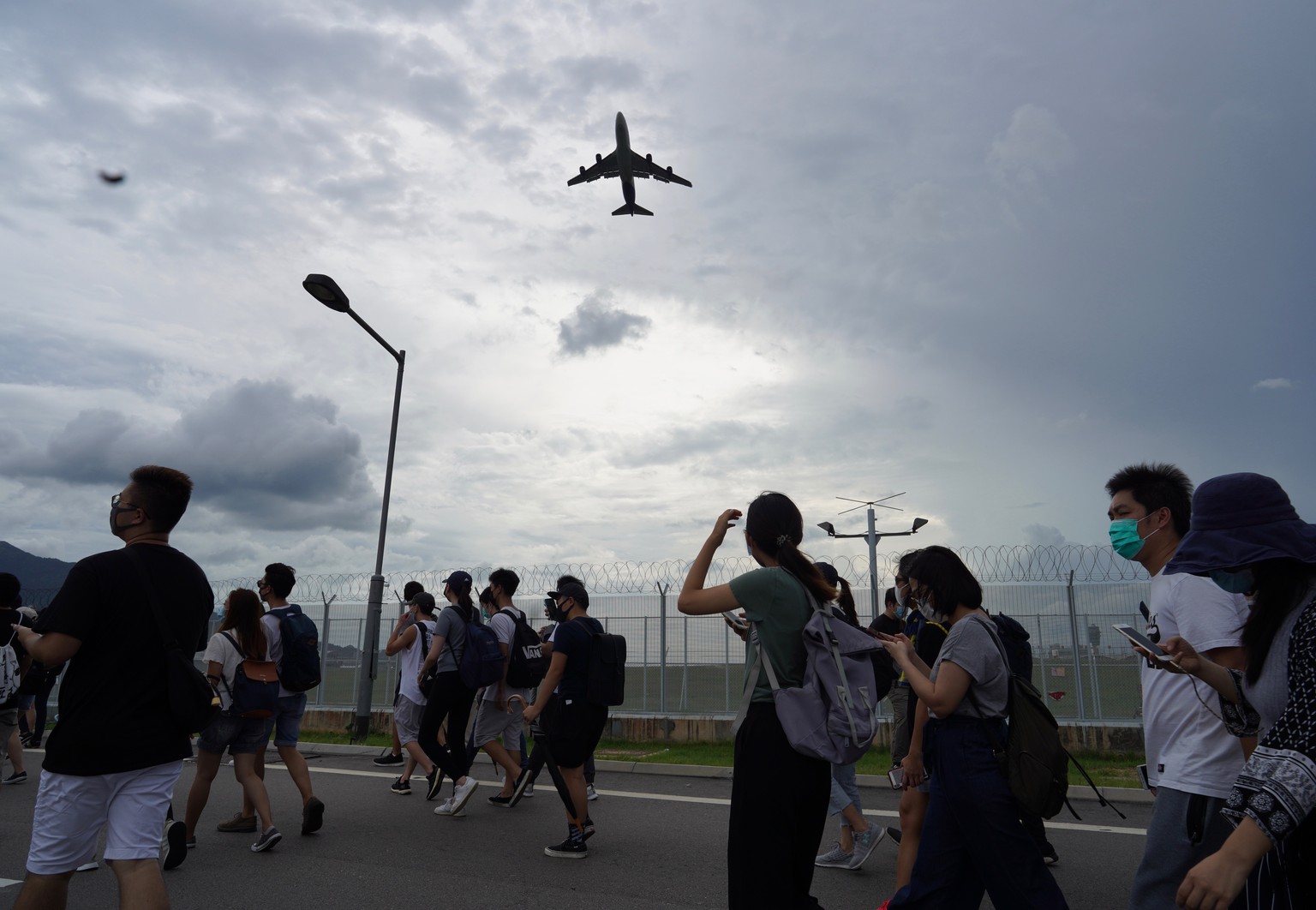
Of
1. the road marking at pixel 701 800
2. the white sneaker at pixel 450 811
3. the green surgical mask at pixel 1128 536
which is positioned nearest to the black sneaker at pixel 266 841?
the white sneaker at pixel 450 811

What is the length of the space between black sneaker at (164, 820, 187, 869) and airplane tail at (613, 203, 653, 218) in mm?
28320

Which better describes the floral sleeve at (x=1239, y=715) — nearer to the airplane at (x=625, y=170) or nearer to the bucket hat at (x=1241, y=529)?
the bucket hat at (x=1241, y=529)

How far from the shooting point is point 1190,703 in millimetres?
2930

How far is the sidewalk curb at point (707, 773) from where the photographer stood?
340 inches

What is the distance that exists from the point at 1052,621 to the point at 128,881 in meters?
12.5

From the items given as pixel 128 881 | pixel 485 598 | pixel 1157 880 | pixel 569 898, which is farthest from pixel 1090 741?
pixel 128 881

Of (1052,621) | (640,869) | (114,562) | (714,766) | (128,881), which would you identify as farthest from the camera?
(1052,621)

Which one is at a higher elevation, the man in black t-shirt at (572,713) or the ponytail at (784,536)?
the ponytail at (784,536)

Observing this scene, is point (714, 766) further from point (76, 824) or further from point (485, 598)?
point (76, 824)

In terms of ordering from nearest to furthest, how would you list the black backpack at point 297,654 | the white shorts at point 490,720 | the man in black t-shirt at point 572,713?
the man in black t-shirt at point 572,713 → the black backpack at point 297,654 → the white shorts at point 490,720

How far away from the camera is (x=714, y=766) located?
10242 millimetres

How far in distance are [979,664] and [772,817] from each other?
3.98ft

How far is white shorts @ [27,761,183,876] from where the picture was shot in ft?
11.4

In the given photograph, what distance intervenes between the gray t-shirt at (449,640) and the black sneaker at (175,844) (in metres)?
2.62
